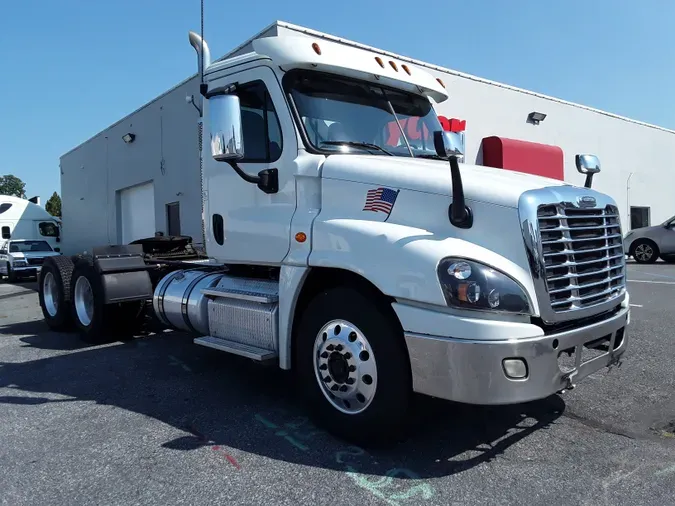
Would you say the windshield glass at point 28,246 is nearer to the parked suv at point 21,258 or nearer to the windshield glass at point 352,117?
the parked suv at point 21,258

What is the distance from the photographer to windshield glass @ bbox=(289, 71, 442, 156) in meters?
4.27

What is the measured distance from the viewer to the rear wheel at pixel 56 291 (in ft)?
25.8

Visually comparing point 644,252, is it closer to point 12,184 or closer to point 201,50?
point 201,50

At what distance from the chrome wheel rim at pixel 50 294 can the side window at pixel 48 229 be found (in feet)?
52.4

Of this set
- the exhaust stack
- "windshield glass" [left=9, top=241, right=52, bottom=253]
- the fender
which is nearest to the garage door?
"windshield glass" [left=9, top=241, right=52, bottom=253]

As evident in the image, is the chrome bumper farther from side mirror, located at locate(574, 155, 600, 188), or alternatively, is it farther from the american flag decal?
side mirror, located at locate(574, 155, 600, 188)

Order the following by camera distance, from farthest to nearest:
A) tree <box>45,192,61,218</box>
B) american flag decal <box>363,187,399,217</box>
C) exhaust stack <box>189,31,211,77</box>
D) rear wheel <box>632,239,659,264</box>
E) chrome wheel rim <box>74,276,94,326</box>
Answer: tree <box>45,192,61,218</box> → rear wheel <box>632,239,659,264</box> → chrome wheel rim <box>74,276,94,326</box> → exhaust stack <box>189,31,211,77</box> → american flag decal <box>363,187,399,217</box>

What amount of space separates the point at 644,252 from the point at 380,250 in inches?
660

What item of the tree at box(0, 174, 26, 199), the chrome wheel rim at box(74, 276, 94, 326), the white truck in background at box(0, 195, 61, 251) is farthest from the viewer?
the tree at box(0, 174, 26, 199)

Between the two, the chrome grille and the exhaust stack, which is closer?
the chrome grille

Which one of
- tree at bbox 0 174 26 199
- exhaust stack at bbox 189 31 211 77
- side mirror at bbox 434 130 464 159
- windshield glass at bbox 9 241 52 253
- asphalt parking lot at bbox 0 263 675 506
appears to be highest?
tree at bbox 0 174 26 199

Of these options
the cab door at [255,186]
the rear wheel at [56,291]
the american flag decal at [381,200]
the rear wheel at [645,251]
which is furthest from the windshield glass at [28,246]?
the rear wheel at [645,251]

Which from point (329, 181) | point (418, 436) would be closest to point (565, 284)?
point (418, 436)

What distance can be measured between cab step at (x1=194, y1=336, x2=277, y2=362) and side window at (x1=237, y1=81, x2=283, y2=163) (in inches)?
59.3
